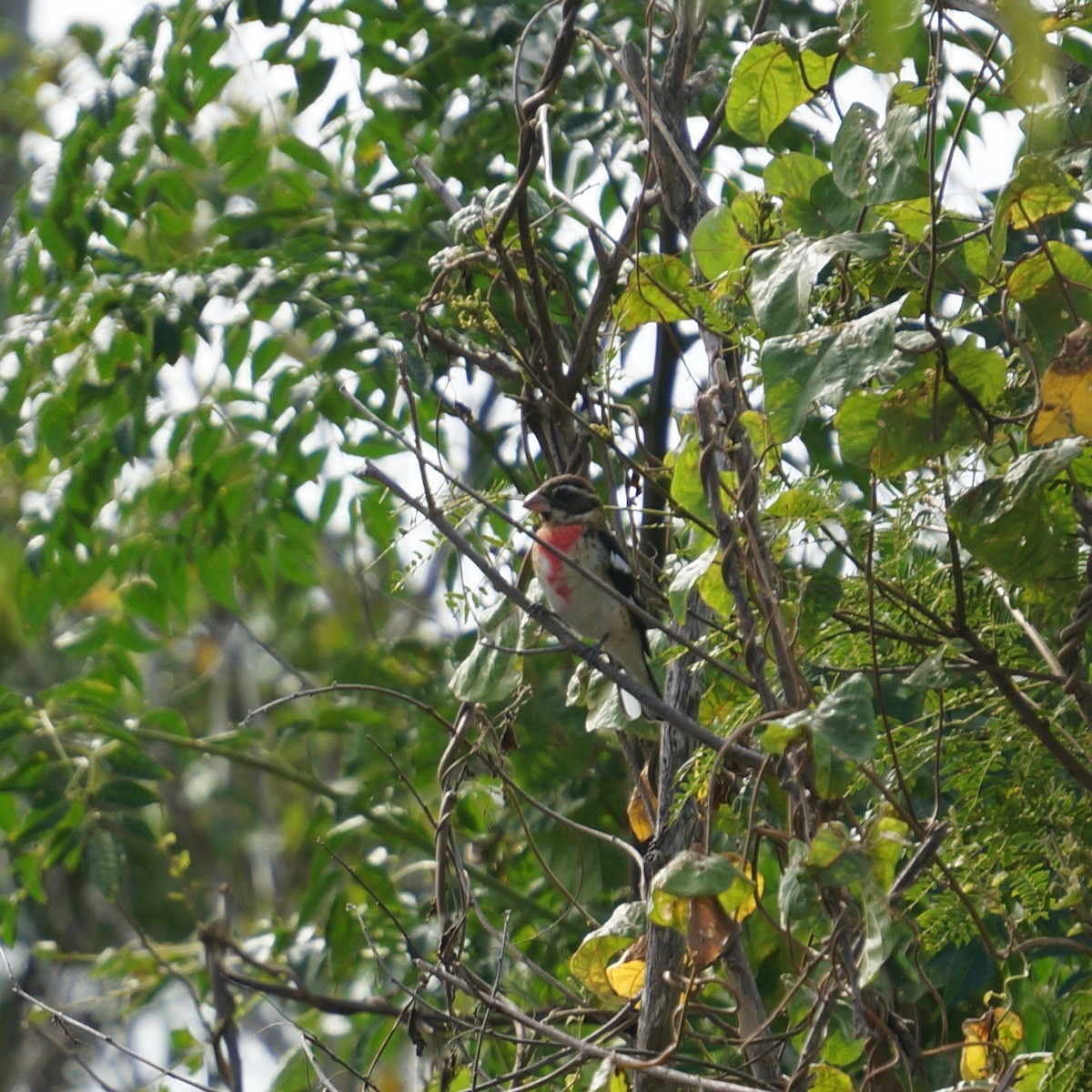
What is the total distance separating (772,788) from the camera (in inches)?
94.9

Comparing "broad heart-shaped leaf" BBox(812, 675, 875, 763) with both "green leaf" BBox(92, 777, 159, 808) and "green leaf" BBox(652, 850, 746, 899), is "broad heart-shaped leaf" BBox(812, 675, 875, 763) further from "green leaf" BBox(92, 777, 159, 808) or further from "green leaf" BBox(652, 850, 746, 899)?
"green leaf" BBox(92, 777, 159, 808)

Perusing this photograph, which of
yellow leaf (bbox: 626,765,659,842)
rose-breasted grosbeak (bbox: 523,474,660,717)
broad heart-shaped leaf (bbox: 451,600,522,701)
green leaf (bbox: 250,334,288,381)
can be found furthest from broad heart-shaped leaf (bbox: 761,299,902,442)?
green leaf (bbox: 250,334,288,381)

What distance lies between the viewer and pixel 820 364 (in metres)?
1.58

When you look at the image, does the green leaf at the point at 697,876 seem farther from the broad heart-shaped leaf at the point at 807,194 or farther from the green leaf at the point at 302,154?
the green leaf at the point at 302,154

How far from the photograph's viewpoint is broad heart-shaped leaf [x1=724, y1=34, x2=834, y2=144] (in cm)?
192

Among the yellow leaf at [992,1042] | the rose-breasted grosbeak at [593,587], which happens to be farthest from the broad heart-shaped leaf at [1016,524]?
the rose-breasted grosbeak at [593,587]

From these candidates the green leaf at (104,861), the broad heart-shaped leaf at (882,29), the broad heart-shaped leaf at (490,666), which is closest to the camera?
the broad heart-shaped leaf at (882,29)

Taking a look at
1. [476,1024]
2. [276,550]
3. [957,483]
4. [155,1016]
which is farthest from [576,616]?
[155,1016]

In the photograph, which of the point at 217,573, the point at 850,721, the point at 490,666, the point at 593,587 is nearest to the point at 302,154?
the point at 217,573

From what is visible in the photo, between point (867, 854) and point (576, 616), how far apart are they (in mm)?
2162

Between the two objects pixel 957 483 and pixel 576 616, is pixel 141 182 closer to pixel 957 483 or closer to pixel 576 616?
pixel 576 616

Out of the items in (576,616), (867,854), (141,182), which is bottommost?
(867,854)

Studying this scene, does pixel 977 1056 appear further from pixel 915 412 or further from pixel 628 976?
pixel 915 412

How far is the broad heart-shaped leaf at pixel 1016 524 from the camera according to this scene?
5.28 feet
